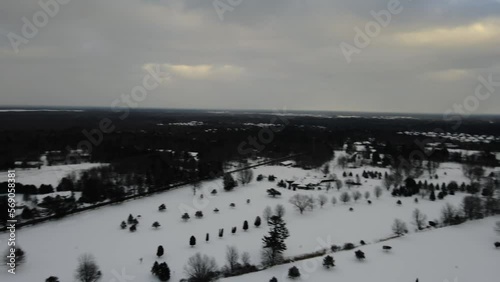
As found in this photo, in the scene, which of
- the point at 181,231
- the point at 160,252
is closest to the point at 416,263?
the point at 160,252

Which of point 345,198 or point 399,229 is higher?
point 345,198

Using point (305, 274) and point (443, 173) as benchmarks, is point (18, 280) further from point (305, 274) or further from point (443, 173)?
point (443, 173)

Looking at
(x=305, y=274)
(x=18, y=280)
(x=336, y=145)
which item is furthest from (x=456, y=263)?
(x=336, y=145)

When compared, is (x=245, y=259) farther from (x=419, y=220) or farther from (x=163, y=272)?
(x=419, y=220)

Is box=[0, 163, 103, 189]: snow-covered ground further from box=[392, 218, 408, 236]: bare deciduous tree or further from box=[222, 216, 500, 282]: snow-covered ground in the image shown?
box=[392, 218, 408, 236]: bare deciduous tree

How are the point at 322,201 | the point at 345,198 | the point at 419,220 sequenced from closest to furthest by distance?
the point at 419,220 < the point at 322,201 < the point at 345,198

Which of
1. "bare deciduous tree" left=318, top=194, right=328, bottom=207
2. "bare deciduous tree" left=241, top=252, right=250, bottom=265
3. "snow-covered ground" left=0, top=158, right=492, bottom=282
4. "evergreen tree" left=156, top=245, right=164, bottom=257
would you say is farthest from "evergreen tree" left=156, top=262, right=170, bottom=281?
"bare deciduous tree" left=318, top=194, right=328, bottom=207

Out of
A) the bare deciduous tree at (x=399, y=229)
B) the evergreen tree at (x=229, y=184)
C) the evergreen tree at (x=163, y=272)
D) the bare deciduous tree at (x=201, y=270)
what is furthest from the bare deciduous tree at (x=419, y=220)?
the evergreen tree at (x=163, y=272)

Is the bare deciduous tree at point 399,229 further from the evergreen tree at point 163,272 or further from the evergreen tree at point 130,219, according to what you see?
the evergreen tree at point 130,219
